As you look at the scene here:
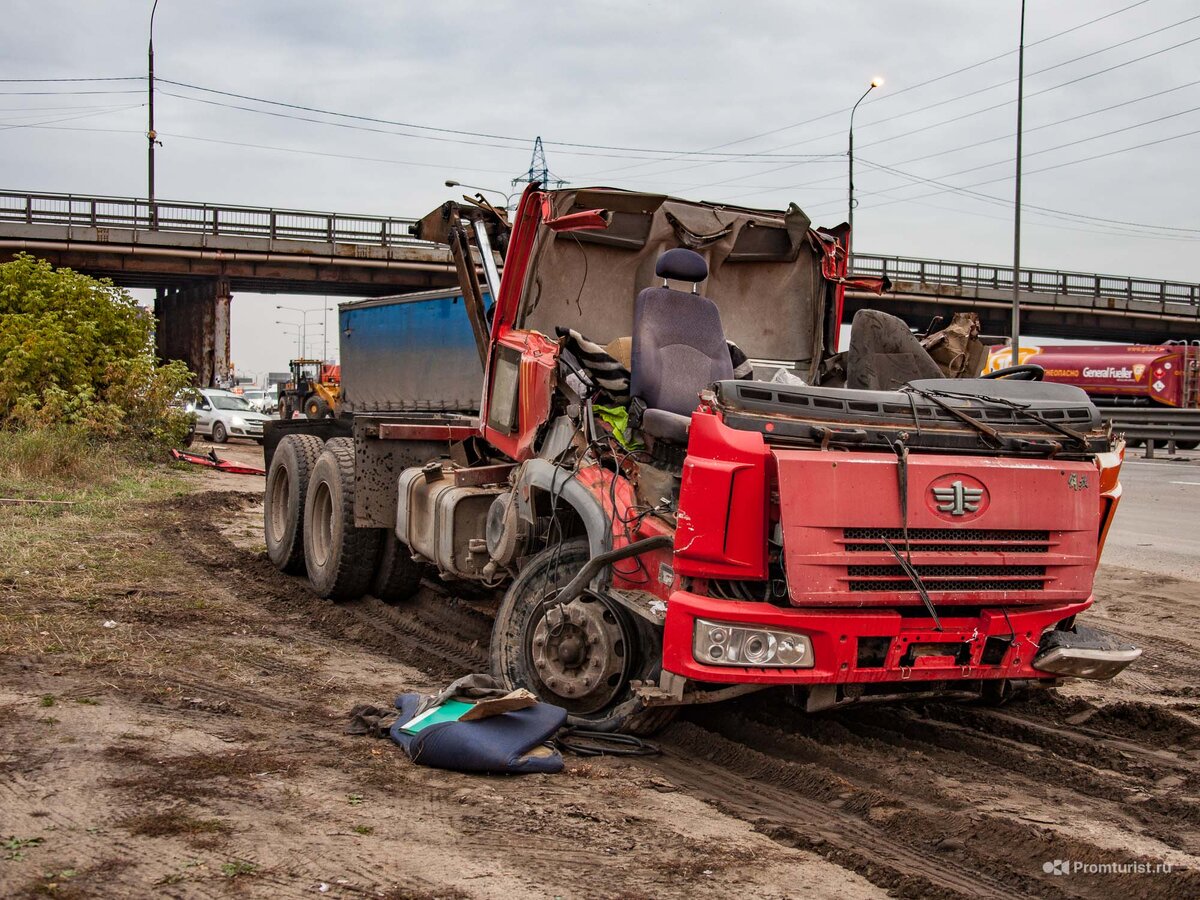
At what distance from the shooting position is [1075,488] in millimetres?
5219

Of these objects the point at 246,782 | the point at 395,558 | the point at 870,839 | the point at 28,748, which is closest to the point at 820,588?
the point at 870,839

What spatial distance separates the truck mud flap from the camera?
5293mm

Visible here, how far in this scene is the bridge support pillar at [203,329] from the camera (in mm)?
42312

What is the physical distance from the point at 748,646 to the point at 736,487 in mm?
650

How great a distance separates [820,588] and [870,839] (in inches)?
37.7

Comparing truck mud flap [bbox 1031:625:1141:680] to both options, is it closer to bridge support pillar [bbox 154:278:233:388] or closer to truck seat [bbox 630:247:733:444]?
truck seat [bbox 630:247:733:444]

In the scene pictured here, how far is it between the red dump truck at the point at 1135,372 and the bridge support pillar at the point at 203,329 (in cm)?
2671

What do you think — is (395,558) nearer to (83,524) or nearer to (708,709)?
(708,709)

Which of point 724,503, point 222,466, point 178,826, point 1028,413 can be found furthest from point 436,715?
point 222,466

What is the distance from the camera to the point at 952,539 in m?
4.99

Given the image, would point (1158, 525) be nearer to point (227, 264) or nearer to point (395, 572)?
point (395, 572)

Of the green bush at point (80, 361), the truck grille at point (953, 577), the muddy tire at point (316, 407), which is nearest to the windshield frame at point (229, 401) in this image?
the muddy tire at point (316, 407)

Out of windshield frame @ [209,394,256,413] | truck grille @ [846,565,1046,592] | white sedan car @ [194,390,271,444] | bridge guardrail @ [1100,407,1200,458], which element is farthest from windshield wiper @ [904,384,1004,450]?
windshield frame @ [209,394,256,413]

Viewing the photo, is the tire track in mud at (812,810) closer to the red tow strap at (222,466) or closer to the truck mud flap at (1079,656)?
the truck mud flap at (1079,656)
